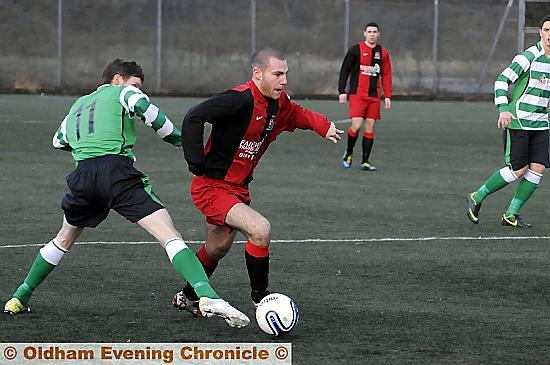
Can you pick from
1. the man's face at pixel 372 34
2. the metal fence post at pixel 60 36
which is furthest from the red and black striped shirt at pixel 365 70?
the metal fence post at pixel 60 36

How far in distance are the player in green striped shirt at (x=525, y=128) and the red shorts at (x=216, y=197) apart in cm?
475

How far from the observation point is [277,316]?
272 inches

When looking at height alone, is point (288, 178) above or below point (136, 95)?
below

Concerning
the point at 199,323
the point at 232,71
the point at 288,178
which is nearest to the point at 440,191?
the point at 288,178

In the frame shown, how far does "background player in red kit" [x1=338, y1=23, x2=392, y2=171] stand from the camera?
58.4ft

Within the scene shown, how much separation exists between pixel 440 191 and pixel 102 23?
74.5 ft

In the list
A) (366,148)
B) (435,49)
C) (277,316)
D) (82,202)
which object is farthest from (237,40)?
(277,316)

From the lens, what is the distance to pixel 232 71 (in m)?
35.9

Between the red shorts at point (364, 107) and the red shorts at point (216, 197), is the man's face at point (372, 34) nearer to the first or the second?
the red shorts at point (364, 107)

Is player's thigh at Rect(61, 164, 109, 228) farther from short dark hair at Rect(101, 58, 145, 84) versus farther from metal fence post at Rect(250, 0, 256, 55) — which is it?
metal fence post at Rect(250, 0, 256, 55)

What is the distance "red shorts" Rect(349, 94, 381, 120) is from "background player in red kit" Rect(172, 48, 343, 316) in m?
10.2

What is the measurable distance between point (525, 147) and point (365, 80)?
621cm

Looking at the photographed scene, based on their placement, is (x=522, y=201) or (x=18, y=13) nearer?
(x=522, y=201)

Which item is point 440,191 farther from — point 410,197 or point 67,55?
point 67,55
